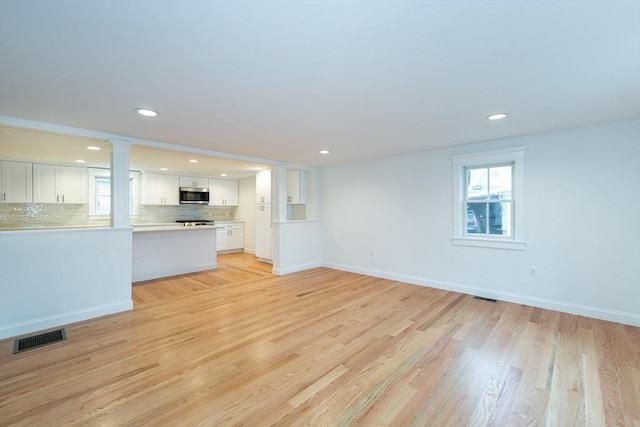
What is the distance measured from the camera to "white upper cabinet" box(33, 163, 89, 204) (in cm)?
545

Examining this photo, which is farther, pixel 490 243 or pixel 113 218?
pixel 490 243

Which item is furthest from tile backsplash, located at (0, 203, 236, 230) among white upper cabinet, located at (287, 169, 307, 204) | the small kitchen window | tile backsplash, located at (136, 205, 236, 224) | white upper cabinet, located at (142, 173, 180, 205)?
white upper cabinet, located at (287, 169, 307, 204)

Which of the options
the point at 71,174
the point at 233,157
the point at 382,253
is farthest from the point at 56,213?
the point at 382,253

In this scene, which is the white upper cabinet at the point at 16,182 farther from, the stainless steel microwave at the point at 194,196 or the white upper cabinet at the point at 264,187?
the white upper cabinet at the point at 264,187

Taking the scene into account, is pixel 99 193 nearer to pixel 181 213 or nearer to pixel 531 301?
pixel 181 213

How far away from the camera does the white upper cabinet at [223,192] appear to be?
8.09m

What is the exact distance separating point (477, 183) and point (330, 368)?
3.60 m

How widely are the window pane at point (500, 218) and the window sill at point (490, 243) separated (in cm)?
18

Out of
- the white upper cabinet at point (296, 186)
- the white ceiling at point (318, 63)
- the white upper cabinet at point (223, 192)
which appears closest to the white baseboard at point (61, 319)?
the white ceiling at point (318, 63)

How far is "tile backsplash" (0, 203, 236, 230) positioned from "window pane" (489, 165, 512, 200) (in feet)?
25.0

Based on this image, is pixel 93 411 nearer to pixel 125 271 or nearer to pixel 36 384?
pixel 36 384

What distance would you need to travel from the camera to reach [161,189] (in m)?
7.16

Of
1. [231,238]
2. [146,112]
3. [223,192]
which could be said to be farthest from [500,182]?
[223,192]

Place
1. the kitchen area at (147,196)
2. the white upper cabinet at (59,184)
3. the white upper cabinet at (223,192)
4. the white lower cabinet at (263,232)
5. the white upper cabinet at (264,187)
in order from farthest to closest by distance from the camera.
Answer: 1. the white upper cabinet at (223,192)
2. the white upper cabinet at (264,187)
3. the white lower cabinet at (263,232)
4. the white upper cabinet at (59,184)
5. the kitchen area at (147,196)
